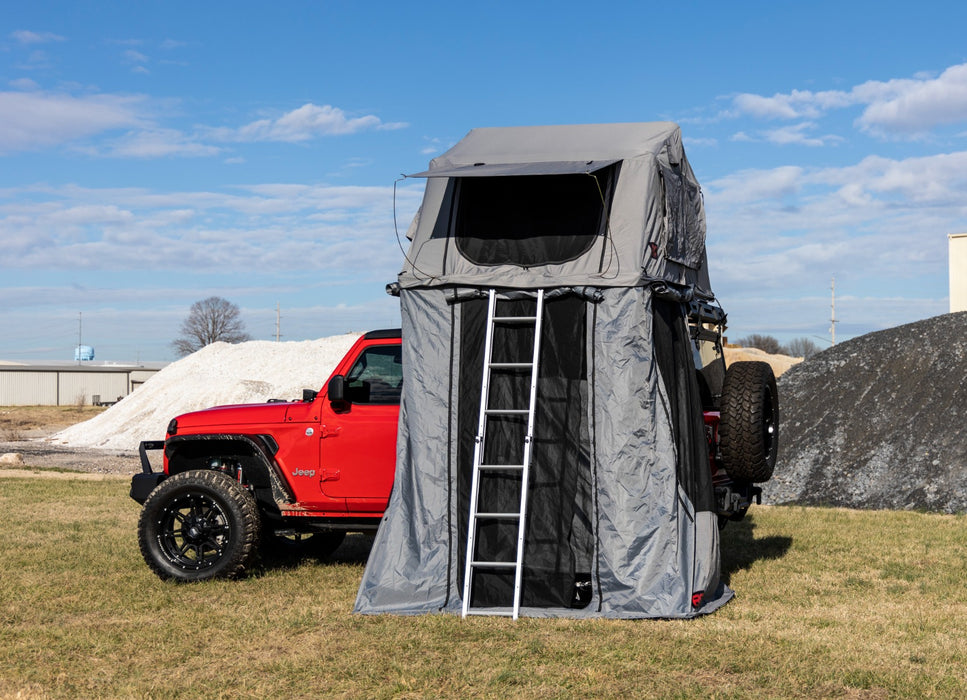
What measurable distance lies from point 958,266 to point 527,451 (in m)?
34.8

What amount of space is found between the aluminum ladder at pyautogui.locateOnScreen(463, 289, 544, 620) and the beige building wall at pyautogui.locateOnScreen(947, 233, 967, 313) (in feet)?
110

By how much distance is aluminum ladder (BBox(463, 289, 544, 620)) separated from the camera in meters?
8.06

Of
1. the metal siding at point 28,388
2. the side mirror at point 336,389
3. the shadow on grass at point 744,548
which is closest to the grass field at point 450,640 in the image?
the shadow on grass at point 744,548

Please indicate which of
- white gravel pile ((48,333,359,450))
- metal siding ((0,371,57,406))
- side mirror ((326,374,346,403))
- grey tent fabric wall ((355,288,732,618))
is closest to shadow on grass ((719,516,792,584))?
grey tent fabric wall ((355,288,732,618))

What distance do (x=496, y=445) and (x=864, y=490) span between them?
1076 centimetres

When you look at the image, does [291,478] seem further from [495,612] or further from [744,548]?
[744,548]

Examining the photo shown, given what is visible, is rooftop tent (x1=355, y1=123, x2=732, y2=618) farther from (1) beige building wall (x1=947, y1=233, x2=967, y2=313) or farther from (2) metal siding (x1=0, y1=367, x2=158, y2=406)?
(2) metal siding (x1=0, y1=367, x2=158, y2=406)

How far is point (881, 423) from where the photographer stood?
18750mm

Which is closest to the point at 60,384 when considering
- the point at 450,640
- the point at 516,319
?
the point at 516,319

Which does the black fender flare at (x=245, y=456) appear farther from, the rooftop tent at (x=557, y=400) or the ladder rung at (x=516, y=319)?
the ladder rung at (x=516, y=319)

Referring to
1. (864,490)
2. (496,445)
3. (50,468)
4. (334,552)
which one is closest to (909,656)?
(496,445)

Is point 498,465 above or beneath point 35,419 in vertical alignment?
above

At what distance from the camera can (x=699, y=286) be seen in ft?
33.9

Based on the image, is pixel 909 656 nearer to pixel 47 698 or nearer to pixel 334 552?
pixel 47 698
